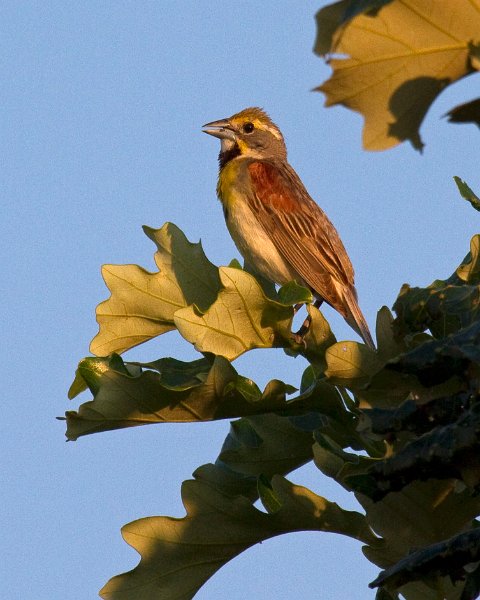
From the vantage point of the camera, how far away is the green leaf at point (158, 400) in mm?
3072

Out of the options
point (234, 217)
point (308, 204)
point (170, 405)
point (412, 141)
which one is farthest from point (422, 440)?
point (308, 204)

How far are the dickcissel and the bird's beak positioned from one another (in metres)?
0.27

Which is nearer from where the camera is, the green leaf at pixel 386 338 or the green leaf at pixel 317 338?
the green leaf at pixel 386 338

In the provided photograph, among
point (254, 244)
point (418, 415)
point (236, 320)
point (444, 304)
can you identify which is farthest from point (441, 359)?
point (254, 244)

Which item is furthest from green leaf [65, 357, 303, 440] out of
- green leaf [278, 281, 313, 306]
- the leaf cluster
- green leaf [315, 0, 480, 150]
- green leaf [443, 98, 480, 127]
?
green leaf [443, 98, 480, 127]

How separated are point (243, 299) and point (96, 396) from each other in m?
0.56

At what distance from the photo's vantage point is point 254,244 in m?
7.07

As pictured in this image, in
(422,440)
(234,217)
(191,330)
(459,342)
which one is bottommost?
(422,440)

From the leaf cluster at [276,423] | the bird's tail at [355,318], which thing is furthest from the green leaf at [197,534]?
the bird's tail at [355,318]

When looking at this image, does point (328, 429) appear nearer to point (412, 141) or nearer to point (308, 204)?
point (412, 141)

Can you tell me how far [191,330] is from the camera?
3.28 meters

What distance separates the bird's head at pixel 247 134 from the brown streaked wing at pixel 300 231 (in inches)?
15.6

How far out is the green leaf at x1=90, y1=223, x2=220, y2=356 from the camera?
3.67 meters

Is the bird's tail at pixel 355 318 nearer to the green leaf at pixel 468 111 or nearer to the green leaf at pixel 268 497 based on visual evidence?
the green leaf at pixel 268 497
